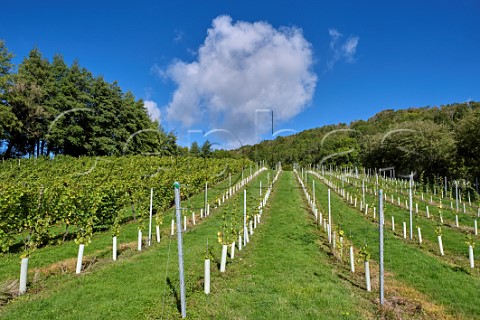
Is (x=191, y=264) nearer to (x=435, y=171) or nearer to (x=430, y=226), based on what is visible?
(x=430, y=226)

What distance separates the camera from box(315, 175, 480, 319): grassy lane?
7.47 m

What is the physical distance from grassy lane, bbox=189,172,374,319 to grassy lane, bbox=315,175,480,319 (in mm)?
1642

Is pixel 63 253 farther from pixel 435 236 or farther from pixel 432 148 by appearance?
pixel 432 148

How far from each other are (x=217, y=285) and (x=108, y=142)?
4297cm

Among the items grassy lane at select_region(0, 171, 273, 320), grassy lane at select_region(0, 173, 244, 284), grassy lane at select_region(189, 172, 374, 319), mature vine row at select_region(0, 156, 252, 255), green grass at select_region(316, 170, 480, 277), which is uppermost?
mature vine row at select_region(0, 156, 252, 255)

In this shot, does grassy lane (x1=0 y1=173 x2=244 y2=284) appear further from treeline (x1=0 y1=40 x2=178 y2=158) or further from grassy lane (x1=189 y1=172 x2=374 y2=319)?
treeline (x1=0 y1=40 x2=178 y2=158)

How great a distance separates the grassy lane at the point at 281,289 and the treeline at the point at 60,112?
34283 millimetres

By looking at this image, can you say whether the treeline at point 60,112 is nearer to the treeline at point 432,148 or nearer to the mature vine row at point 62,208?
the mature vine row at point 62,208

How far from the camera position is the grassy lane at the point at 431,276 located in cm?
747

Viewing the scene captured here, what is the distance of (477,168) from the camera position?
31.7 meters

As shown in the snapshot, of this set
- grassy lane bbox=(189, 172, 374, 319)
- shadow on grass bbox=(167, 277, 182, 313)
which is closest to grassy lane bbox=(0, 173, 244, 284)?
shadow on grass bbox=(167, 277, 182, 313)

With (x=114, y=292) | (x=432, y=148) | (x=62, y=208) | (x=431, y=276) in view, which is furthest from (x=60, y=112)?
(x=432, y=148)

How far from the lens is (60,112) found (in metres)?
40.2

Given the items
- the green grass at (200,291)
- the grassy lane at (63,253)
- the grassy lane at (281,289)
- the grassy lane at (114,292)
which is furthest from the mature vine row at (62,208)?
the grassy lane at (281,289)
